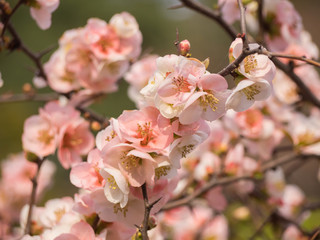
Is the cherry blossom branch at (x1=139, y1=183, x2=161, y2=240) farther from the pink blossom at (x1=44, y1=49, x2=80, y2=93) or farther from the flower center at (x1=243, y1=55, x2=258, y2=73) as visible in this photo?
the pink blossom at (x1=44, y1=49, x2=80, y2=93)

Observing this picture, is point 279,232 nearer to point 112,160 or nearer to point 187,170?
point 187,170

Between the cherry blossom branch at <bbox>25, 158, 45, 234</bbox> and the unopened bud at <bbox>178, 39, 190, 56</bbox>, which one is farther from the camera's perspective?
the cherry blossom branch at <bbox>25, 158, 45, 234</bbox>

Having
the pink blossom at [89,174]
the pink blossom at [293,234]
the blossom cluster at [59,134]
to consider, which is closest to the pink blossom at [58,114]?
the blossom cluster at [59,134]

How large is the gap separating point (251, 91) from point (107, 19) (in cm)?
102

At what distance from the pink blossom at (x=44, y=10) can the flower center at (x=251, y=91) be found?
1.66 feet

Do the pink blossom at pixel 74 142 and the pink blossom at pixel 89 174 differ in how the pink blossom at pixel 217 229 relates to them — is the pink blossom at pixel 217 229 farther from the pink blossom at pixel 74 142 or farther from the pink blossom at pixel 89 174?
the pink blossom at pixel 89 174

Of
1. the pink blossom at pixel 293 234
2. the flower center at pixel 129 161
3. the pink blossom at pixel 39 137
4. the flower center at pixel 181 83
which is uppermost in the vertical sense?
the flower center at pixel 181 83

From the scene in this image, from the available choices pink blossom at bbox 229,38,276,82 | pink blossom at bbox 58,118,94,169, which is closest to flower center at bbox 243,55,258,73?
pink blossom at bbox 229,38,276,82

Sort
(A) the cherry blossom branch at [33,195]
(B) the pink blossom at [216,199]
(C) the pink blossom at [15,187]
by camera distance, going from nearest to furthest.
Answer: (A) the cherry blossom branch at [33,195] < (B) the pink blossom at [216,199] < (C) the pink blossom at [15,187]

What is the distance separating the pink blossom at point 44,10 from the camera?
844 mm

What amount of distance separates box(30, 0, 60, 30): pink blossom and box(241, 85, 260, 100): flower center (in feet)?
1.66

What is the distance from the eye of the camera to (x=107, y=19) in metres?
1.46

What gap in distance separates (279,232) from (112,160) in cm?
99

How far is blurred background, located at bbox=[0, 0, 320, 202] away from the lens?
3213 millimetres
